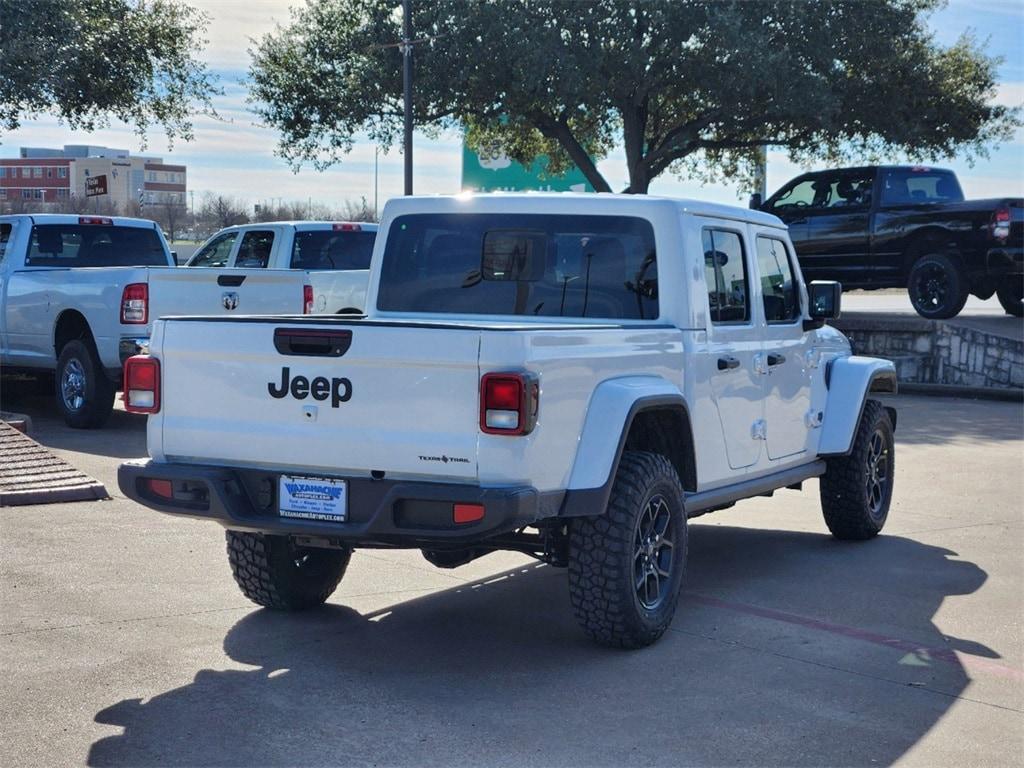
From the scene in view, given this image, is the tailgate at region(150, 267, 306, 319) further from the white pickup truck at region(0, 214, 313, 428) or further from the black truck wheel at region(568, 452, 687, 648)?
the black truck wheel at region(568, 452, 687, 648)

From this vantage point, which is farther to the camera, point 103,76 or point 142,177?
point 142,177

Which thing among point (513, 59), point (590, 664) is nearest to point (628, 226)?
point (590, 664)

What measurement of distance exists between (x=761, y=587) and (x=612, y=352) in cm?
211

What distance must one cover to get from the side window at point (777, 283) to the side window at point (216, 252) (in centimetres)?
919

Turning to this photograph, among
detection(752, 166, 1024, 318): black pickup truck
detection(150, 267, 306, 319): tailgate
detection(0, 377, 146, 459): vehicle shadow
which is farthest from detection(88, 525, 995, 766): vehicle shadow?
detection(752, 166, 1024, 318): black pickup truck

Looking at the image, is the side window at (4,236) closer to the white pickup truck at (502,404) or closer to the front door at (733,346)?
the white pickup truck at (502,404)

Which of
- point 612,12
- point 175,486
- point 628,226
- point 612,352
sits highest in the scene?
point 612,12

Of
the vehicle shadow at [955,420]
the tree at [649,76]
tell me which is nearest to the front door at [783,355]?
the vehicle shadow at [955,420]

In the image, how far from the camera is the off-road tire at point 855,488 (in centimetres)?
853

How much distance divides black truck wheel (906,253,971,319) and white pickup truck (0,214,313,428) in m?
9.66

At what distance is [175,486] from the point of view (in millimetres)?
5809

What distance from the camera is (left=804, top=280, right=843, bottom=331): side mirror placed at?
8.07m

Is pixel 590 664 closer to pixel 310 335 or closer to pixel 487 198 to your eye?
pixel 310 335

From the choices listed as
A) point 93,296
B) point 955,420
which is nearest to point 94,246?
point 93,296
